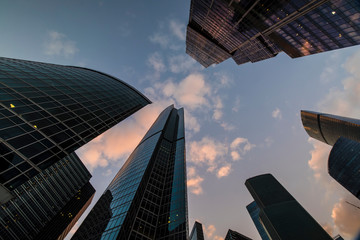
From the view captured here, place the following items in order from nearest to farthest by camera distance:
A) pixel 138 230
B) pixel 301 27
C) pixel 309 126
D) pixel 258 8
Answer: pixel 138 230 < pixel 301 27 < pixel 258 8 < pixel 309 126

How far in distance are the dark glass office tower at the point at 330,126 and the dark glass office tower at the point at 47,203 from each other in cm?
18609

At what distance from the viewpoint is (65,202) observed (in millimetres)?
90625

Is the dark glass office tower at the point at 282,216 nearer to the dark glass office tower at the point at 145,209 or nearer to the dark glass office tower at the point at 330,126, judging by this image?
the dark glass office tower at the point at 330,126

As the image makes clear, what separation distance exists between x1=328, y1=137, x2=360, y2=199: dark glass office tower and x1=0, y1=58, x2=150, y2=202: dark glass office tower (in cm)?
15970

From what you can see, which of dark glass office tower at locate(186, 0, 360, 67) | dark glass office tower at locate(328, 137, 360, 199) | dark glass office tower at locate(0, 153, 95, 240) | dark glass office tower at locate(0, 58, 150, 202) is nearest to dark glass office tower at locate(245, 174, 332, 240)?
dark glass office tower at locate(328, 137, 360, 199)

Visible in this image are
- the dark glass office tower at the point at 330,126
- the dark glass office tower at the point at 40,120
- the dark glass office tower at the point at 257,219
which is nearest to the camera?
the dark glass office tower at the point at 40,120

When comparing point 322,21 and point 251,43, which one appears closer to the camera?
point 322,21

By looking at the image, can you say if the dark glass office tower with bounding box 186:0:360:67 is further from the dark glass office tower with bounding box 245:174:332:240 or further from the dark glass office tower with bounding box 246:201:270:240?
the dark glass office tower with bounding box 246:201:270:240

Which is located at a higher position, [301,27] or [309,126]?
[309,126]

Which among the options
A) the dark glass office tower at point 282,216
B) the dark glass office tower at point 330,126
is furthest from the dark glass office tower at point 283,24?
the dark glass office tower at point 282,216

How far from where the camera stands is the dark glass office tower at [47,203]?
59.5 metres

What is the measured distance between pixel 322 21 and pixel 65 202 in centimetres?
13060

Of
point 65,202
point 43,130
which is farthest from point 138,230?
point 65,202

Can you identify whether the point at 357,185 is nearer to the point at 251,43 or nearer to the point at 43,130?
the point at 251,43
